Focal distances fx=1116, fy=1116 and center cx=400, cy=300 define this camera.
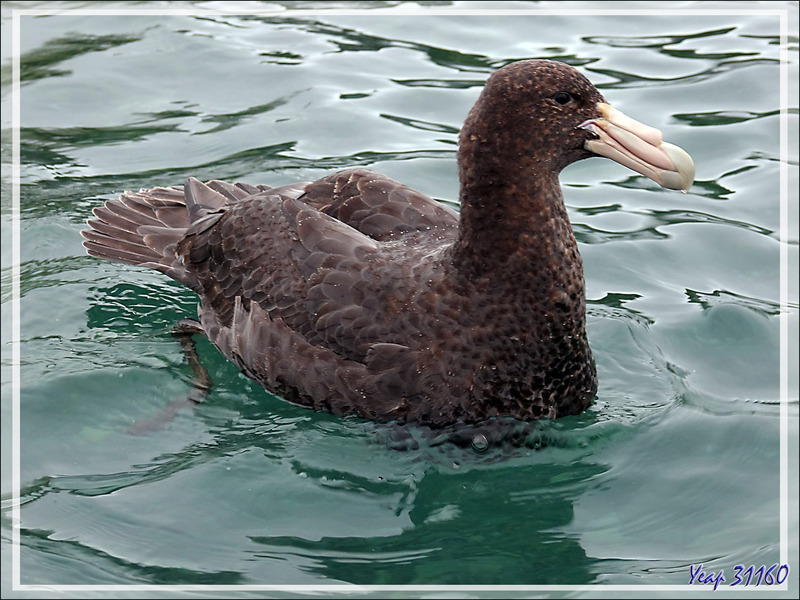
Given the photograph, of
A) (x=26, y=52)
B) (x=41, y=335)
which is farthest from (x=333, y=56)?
(x=41, y=335)

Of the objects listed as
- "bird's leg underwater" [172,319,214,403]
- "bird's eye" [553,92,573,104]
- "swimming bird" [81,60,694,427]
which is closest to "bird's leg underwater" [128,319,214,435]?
"bird's leg underwater" [172,319,214,403]

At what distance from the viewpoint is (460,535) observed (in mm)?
4359

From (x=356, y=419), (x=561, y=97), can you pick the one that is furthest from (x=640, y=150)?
(x=356, y=419)

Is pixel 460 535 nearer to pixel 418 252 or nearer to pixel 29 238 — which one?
pixel 418 252

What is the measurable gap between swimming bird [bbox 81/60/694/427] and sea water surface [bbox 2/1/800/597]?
0.70 feet

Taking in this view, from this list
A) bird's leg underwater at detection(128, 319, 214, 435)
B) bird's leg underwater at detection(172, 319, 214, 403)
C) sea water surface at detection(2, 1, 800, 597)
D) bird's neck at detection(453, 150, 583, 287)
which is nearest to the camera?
sea water surface at detection(2, 1, 800, 597)

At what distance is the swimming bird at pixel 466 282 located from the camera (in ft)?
14.8

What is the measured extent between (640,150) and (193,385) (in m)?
2.37

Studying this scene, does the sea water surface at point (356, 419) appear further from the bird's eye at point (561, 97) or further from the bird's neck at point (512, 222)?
the bird's eye at point (561, 97)

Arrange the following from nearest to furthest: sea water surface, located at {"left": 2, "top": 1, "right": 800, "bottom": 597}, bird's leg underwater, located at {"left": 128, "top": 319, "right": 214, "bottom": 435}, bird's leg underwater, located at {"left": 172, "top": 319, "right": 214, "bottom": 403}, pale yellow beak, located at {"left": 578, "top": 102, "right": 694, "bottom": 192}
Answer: sea water surface, located at {"left": 2, "top": 1, "right": 800, "bottom": 597} → pale yellow beak, located at {"left": 578, "top": 102, "right": 694, "bottom": 192} → bird's leg underwater, located at {"left": 128, "top": 319, "right": 214, "bottom": 435} → bird's leg underwater, located at {"left": 172, "top": 319, "right": 214, "bottom": 403}

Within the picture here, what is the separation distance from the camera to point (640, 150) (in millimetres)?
4445

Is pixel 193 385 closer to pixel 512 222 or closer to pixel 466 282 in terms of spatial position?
pixel 466 282

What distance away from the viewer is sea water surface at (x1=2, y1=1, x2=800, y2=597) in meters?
4.32

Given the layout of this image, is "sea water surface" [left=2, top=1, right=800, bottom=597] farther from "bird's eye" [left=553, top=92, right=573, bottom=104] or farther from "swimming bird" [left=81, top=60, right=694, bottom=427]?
"bird's eye" [left=553, top=92, right=573, bottom=104]
